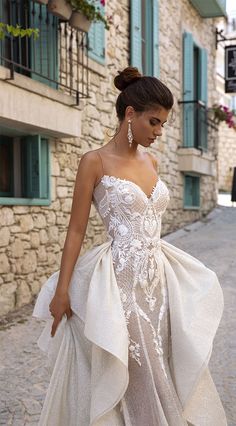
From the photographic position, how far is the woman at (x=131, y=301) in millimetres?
2043

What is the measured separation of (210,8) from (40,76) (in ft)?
24.2

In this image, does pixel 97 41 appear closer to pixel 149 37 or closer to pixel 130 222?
pixel 149 37

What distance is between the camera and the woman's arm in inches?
81.5

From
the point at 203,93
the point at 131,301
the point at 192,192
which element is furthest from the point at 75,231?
the point at 203,93

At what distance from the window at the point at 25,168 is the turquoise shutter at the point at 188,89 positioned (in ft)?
18.5

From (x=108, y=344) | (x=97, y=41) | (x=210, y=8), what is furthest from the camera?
(x=210, y=8)

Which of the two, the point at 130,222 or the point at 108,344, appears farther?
the point at 130,222

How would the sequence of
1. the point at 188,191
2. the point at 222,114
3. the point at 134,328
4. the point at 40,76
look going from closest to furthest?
1. the point at 134,328
2. the point at 40,76
3. the point at 188,191
4. the point at 222,114

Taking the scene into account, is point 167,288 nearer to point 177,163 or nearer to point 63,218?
point 63,218

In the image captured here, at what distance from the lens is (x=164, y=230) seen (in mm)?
9992

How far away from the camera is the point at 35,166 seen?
19.4ft

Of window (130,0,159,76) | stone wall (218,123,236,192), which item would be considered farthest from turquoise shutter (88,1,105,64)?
stone wall (218,123,236,192)

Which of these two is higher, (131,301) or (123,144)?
(123,144)

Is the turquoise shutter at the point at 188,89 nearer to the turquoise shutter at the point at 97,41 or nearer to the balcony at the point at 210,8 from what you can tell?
the balcony at the point at 210,8
